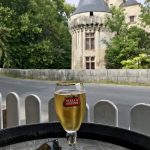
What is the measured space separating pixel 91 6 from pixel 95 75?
13628 millimetres

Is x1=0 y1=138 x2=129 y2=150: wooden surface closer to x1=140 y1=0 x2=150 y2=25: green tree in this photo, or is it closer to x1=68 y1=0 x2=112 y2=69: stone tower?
x1=140 y1=0 x2=150 y2=25: green tree

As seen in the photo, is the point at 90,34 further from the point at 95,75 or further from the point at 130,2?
the point at 130,2

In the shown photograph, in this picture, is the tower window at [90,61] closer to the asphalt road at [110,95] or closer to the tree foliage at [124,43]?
the tree foliage at [124,43]

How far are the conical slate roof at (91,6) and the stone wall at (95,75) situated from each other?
10938 millimetres

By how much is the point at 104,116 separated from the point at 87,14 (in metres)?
31.9

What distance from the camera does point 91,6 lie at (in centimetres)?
3403

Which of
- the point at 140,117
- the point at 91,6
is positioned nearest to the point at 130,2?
the point at 91,6

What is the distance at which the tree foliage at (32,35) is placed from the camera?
3081cm

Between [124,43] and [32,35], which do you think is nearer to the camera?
[124,43]

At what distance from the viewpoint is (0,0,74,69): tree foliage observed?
1213 inches

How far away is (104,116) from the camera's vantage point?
245 centimetres

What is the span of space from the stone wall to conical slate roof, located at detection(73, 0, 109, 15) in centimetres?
1094

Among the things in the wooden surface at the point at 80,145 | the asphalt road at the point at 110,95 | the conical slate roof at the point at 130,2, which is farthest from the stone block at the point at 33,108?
the conical slate roof at the point at 130,2

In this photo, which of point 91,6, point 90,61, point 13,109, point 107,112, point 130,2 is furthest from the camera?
point 130,2
